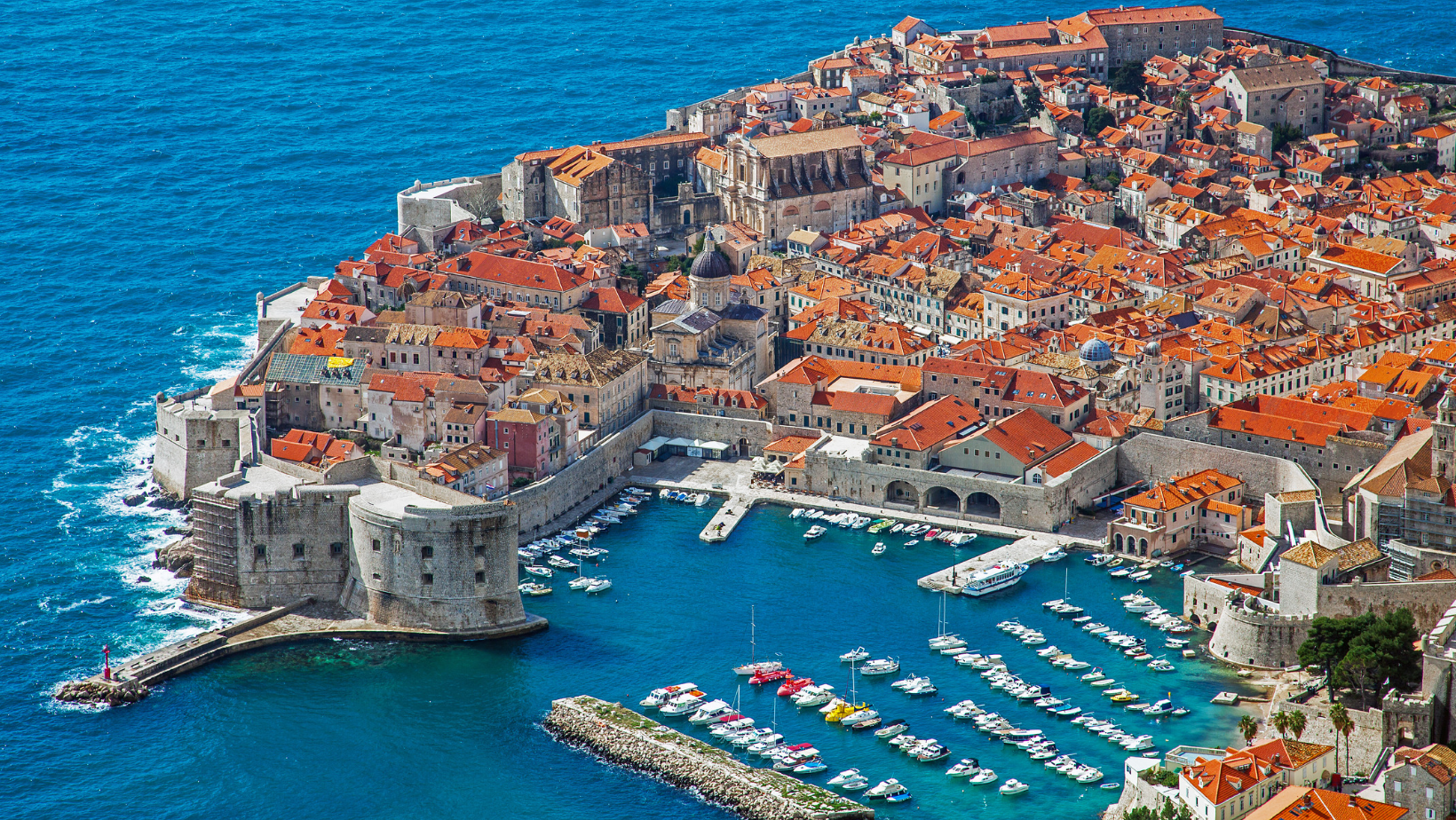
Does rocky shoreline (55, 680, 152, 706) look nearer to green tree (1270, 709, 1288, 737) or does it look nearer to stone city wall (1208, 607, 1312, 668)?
green tree (1270, 709, 1288, 737)

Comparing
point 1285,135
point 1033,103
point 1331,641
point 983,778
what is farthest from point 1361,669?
point 1033,103

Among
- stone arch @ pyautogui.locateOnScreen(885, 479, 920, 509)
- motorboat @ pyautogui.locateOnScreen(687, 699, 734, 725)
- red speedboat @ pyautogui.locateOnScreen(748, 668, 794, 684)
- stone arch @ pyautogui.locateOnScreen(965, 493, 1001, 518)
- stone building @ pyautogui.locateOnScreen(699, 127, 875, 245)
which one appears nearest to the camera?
motorboat @ pyautogui.locateOnScreen(687, 699, 734, 725)

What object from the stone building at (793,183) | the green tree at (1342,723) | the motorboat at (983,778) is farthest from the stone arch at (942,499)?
the stone building at (793,183)

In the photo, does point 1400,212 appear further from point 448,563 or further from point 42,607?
point 42,607

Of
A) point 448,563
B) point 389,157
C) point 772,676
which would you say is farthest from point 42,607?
point 389,157

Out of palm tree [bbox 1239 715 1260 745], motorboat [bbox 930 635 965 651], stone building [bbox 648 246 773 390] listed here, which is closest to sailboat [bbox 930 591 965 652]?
motorboat [bbox 930 635 965 651]

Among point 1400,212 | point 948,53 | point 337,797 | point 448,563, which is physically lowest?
point 337,797

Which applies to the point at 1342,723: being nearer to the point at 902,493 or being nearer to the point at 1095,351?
the point at 902,493

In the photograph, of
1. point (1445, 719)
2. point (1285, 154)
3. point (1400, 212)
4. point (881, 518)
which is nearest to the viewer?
point (1445, 719)
